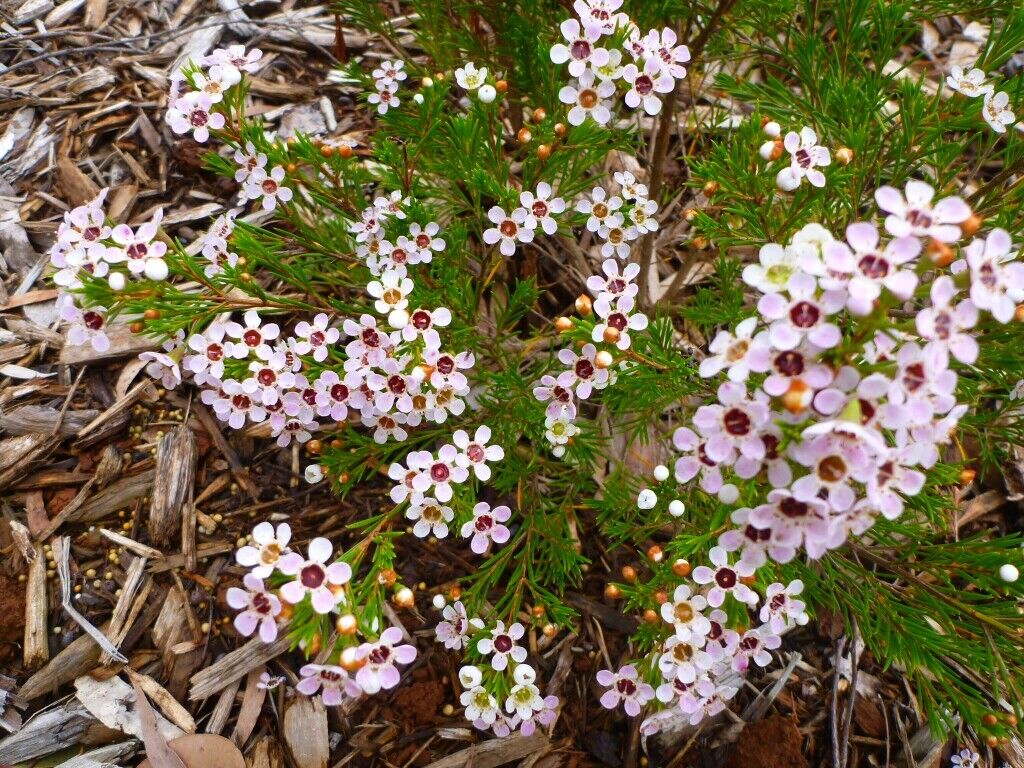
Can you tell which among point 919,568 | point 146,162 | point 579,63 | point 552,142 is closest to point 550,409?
point 552,142

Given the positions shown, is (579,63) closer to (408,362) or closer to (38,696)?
(408,362)

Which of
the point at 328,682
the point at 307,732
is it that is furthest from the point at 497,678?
the point at 307,732

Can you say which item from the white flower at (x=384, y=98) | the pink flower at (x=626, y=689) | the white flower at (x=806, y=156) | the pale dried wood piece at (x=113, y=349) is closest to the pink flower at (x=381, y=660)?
the pink flower at (x=626, y=689)

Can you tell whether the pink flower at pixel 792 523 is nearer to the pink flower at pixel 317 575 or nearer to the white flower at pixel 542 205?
the pink flower at pixel 317 575

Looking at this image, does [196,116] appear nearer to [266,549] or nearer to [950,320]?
[266,549]

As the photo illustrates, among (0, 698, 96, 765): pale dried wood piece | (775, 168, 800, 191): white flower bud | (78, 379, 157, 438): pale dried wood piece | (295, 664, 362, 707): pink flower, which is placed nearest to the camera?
(295, 664, 362, 707): pink flower

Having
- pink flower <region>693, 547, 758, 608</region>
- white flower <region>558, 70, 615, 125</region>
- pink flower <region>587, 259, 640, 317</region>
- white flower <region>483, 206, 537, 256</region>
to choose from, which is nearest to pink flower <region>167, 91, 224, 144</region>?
white flower <region>483, 206, 537, 256</region>

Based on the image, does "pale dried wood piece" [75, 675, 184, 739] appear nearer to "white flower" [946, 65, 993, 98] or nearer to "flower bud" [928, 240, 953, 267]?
"flower bud" [928, 240, 953, 267]
